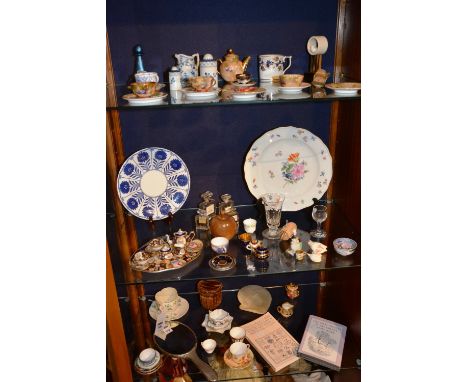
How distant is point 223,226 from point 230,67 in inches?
21.2

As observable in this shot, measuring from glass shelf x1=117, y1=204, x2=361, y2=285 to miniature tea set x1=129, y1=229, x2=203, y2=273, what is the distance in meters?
0.02

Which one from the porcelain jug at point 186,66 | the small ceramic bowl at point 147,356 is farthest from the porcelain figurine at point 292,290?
the porcelain jug at point 186,66

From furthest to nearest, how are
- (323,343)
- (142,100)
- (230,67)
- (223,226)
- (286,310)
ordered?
(286,310) → (323,343) → (223,226) → (230,67) → (142,100)

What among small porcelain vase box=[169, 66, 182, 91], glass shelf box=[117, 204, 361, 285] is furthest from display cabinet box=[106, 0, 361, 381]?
small porcelain vase box=[169, 66, 182, 91]

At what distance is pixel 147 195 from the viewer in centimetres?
136

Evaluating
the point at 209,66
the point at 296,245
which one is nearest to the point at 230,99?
the point at 209,66

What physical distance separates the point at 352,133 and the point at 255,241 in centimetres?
51

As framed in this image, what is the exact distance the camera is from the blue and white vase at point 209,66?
1161 millimetres

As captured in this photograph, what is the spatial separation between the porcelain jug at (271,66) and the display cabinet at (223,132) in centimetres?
8

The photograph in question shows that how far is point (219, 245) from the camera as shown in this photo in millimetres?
1260

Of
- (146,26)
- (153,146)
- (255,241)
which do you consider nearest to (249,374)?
(255,241)

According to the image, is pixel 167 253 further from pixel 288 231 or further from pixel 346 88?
pixel 346 88

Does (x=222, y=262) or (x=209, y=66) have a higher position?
(x=209, y=66)

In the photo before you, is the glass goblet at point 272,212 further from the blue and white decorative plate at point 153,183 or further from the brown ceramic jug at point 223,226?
the blue and white decorative plate at point 153,183
